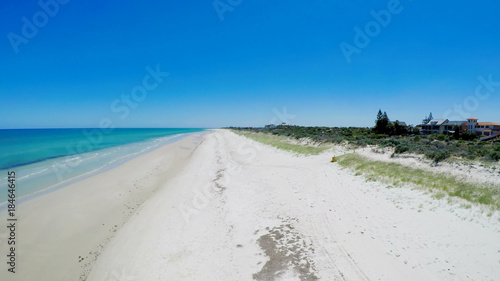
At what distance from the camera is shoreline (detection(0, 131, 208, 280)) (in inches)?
255

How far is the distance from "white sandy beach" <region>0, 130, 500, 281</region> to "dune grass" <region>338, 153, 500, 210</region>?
2.05ft

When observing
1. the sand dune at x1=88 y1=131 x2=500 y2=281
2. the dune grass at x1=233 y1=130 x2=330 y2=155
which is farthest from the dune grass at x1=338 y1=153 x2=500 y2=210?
the dune grass at x1=233 y1=130 x2=330 y2=155

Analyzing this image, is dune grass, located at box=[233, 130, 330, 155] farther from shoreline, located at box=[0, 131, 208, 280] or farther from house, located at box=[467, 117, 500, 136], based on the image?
house, located at box=[467, 117, 500, 136]

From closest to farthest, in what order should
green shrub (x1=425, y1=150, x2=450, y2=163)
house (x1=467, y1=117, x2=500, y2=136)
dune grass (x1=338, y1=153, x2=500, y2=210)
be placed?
dune grass (x1=338, y1=153, x2=500, y2=210) < green shrub (x1=425, y1=150, x2=450, y2=163) < house (x1=467, y1=117, x2=500, y2=136)

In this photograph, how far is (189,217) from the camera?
8.94 meters

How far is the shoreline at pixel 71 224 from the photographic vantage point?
6.48 meters

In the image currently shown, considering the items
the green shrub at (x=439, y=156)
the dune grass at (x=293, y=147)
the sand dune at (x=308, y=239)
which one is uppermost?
the green shrub at (x=439, y=156)

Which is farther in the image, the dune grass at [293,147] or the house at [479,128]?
the house at [479,128]

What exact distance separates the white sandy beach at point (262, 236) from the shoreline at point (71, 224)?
0.15 feet

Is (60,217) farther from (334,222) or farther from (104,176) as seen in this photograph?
(334,222)

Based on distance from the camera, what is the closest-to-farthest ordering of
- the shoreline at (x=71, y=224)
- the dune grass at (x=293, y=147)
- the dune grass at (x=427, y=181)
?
the shoreline at (x=71, y=224)
the dune grass at (x=427, y=181)
the dune grass at (x=293, y=147)

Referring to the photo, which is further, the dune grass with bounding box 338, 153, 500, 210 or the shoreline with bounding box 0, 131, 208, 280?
the dune grass with bounding box 338, 153, 500, 210

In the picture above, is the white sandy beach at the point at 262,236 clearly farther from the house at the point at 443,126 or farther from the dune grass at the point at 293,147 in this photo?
the house at the point at 443,126

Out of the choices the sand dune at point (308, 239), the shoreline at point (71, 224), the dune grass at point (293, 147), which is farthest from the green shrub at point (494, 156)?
the shoreline at point (71, 224)
